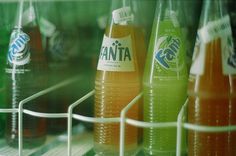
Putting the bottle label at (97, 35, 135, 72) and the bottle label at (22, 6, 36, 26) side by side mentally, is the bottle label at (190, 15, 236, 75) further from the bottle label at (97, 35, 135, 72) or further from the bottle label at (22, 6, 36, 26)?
the bottle label at (22, 6, 36, 26)

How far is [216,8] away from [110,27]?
0.21 m

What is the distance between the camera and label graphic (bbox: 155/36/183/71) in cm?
78

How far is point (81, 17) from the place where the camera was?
1.06 meters

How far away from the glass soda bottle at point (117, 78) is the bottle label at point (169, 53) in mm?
58

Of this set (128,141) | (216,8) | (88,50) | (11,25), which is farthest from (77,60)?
(216,8)

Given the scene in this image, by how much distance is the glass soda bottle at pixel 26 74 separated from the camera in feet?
2.84

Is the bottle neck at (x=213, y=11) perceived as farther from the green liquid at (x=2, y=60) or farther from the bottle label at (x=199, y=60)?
the green liquid at (x=2, y=60)

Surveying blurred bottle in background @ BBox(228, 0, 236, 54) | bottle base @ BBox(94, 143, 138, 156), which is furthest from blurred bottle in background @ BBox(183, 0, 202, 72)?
bottle base @ BBox(94, 143, 138, 156)

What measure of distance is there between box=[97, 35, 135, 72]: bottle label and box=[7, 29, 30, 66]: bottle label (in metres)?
0.16

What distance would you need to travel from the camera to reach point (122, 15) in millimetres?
814

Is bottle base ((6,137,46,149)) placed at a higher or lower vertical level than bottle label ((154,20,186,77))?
lower

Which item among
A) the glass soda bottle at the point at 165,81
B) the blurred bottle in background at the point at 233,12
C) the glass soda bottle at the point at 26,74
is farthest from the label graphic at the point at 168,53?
the glass soda bottle at the point at 26,74

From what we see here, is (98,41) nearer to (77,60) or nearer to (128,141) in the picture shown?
(77,60)

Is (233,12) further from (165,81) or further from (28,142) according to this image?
(28,142)
